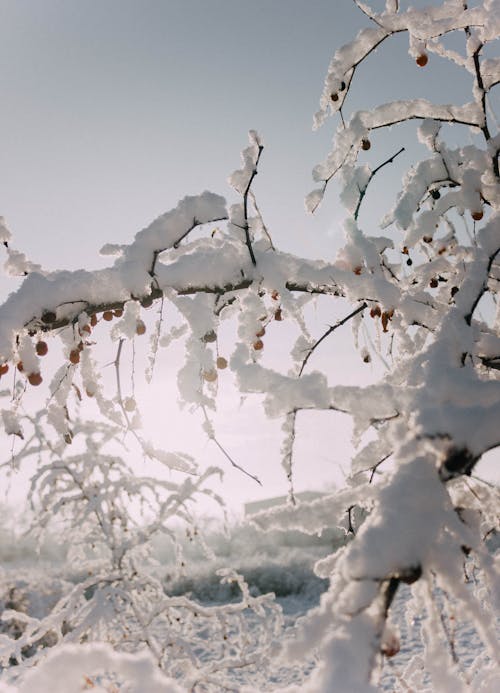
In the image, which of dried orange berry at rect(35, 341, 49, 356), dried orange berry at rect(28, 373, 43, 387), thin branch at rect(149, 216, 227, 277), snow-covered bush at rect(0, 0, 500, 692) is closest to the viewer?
snow-covered bush at rect(0, 0, 500, 692)

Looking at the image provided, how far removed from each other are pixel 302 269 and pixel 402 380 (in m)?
0.56

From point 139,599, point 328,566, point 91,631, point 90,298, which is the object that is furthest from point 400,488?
point 139,599

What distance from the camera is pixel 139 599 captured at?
18.8 feet

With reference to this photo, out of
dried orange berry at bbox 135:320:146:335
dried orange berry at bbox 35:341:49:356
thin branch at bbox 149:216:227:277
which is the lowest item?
dried orange berry at bbox 35:341:49:356

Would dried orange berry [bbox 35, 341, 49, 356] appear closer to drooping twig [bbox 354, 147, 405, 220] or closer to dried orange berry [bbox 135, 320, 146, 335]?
dried orange berry [bbox 135, 320, 146, 335]

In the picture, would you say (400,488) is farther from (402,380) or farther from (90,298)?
(90,298)

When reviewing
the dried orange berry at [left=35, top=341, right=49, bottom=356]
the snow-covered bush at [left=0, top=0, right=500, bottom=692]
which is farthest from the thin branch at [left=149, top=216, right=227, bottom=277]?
the dried orange berry at [left=35, top=341, right=49, bottom=356]

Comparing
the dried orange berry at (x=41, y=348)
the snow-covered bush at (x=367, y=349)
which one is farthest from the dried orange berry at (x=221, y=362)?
the dried orange berry at (x=41, y=348)

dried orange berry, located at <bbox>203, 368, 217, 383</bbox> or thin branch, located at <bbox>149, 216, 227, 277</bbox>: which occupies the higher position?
thin branch, located at <bbox>149, 216, 227, 277</bbox>

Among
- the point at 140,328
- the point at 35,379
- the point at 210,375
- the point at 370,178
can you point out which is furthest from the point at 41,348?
the point at 370,178

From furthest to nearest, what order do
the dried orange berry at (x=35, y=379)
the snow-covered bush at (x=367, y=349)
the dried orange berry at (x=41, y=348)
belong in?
1. the dried orange berry at (x=41, y=348)
2. the dried orange berry at (x=35, y=379)
3. the snow-covered bush at (x=367, y=349)

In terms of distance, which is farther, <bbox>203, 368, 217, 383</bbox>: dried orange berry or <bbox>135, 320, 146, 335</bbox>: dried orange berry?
<bbox>135, 320, 146, 335</bbox>: dried orange berry

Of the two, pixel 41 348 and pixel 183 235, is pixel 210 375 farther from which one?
pixel 41 348

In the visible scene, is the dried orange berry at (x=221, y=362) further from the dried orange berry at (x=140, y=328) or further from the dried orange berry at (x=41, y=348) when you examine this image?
the dried orange berry at (x=41, y=348)
